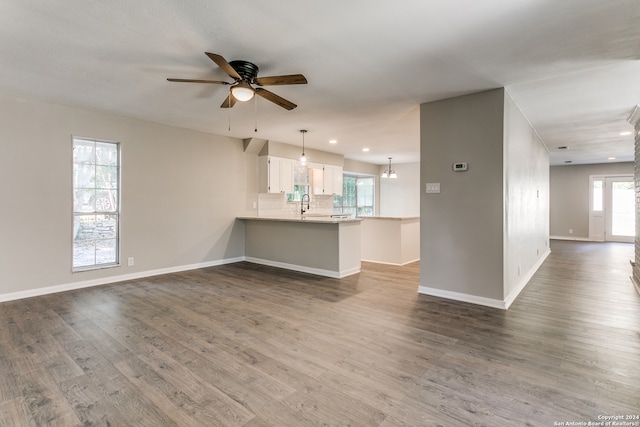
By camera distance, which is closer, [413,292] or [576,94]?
[576,94]

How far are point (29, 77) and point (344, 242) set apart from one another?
437 centimetres

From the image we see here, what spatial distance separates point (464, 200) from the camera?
12.5ft

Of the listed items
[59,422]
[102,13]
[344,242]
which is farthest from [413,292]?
[102,13]

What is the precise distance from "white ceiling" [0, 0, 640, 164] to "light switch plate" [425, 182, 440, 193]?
1072mm

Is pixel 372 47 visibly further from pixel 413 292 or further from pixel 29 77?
pixel 29 77

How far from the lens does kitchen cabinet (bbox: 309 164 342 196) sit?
7.65 metres

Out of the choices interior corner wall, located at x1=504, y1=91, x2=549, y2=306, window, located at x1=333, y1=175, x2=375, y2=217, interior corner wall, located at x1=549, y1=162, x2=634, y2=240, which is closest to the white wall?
window, located at x1=333, y1=175, x2=375, y2=217

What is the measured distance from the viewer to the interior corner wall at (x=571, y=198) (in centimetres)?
978

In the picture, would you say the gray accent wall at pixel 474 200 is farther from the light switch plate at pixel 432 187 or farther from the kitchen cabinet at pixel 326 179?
the kitchen cabinet at pixel 326 179

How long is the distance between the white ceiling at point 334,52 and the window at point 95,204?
71 centimetres

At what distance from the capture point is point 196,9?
2.11 metres

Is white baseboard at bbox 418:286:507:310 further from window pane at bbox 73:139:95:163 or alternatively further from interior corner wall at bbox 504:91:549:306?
window pane at bbox 73:139:95:163

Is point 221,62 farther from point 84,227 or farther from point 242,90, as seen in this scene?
point 84,227

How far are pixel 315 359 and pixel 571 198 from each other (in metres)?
11.2
